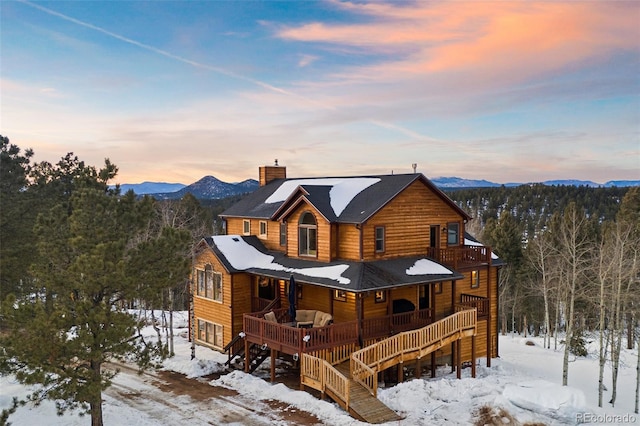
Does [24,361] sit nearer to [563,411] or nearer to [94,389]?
[94,389]

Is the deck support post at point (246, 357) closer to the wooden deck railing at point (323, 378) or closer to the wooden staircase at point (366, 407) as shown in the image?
the wooden deck railing at point (323, 378)

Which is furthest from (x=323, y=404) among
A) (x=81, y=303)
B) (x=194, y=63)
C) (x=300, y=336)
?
(x=194, y=63)

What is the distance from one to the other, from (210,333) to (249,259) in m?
4.76

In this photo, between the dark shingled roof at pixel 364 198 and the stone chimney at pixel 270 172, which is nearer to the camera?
the dark shingled roof at pixel 364 198

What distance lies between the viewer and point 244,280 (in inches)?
905

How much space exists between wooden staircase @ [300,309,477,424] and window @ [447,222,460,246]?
4.13 meters

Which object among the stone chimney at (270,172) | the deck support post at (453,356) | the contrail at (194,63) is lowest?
the deck support post at (453,356)

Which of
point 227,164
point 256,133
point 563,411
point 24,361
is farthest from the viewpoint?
point 227,164

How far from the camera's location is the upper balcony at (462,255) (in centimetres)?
2206

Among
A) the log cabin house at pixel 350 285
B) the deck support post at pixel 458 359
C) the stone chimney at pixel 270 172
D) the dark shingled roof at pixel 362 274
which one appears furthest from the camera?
the stone chimney at pixel 270 172

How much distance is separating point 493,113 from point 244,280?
2724 cm

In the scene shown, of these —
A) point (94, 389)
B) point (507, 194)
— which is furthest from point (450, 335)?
point (507, 194)

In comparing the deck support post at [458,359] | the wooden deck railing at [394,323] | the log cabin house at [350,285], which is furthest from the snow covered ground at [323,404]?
the wooden deck railing at [394,323]

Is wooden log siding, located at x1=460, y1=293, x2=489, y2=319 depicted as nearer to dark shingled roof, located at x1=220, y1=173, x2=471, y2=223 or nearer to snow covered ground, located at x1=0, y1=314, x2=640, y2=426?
snow covered ground, located at x1=0, y1=314, x2=640, y2=426
